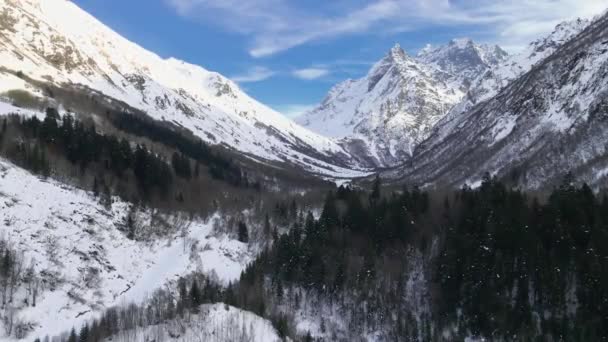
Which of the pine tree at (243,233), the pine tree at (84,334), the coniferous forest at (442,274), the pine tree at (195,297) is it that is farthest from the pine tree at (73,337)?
the pine tree at (243,233)

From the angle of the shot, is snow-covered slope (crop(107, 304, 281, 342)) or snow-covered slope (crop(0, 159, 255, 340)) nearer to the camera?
snow-covered slope (crop(107, 304, 281, 342))

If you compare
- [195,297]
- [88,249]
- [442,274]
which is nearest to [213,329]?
[195,297]

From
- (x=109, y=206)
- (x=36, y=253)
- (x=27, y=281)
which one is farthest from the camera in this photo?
(x=109, y=206)

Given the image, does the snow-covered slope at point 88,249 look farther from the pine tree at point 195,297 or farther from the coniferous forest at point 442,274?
the pine tree at point 195,297

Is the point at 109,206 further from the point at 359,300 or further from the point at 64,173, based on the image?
the point at 359,300

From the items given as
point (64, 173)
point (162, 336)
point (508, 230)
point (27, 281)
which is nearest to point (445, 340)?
point (508, 230)

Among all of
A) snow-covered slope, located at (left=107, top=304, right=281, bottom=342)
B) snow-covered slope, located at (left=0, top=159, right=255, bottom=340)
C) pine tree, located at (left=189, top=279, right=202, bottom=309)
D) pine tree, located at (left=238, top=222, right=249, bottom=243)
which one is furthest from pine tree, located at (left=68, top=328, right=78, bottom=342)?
pine tree, located at (left=238, top=222, right=249, bottom=243)

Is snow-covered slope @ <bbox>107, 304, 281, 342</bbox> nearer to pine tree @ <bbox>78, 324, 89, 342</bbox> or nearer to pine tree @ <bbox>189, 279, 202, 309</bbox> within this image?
pine tree @ <bbox>78, 324, 89, 342</bbox>

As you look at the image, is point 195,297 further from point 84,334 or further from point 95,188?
point 95,188
